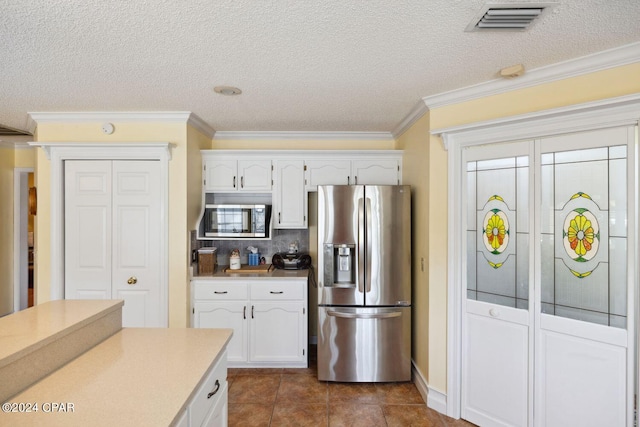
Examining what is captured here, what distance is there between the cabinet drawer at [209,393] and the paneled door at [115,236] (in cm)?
176

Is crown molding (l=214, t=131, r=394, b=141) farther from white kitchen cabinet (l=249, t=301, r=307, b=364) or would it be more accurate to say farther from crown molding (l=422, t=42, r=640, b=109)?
white kitchen cabinet (l=249, t=301, r=307, b=364)

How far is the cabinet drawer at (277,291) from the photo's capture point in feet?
10.9

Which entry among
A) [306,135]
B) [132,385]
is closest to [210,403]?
[132,385]

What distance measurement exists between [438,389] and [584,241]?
152 cm

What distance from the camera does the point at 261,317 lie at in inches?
131

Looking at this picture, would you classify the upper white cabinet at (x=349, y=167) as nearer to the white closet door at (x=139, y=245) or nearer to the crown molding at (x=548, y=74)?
the crown molding at (x=548, y=74)

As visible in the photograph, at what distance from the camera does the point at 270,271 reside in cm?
355

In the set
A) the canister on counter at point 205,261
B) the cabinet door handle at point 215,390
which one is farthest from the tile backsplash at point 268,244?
the cabinet door handle at point 215,390

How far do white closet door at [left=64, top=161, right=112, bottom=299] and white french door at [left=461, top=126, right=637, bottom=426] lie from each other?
10.2 feet

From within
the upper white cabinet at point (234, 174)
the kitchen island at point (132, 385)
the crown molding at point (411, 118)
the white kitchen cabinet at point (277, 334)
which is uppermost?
the crown molding at point (411, 118)

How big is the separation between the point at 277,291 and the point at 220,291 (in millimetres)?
551

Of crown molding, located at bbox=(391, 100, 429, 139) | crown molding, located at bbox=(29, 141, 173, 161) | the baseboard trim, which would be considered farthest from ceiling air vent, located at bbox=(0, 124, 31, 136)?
the baseboard trim

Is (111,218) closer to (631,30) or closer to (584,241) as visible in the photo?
(584,241)

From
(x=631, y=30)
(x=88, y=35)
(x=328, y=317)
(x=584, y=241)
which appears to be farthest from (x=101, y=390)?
(x=631, y=30)
